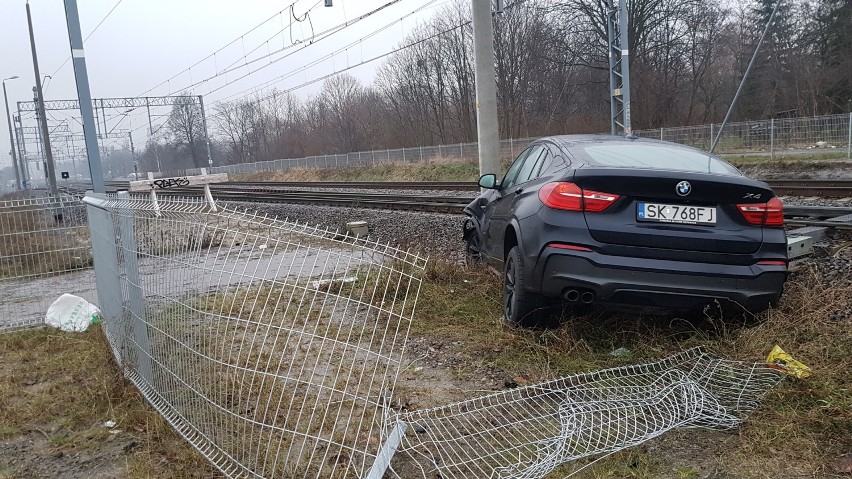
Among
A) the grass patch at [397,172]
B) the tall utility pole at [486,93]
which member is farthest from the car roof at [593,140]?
the grass patch at [397,172]

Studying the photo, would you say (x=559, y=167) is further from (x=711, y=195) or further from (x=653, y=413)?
(x=653, y=413)

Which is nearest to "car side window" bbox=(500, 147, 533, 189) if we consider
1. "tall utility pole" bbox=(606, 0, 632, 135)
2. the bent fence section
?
the bent fence section

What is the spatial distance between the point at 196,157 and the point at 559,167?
269ft

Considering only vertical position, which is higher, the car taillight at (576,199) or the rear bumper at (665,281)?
the car taillight at (576,199)

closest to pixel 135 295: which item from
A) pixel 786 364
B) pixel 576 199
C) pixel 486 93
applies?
pixel 576 199

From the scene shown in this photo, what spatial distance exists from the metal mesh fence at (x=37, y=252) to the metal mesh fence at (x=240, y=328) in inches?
124

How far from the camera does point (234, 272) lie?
2854 millimetres

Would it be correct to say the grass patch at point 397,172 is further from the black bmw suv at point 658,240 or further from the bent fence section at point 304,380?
the bent fence section at point 304,380

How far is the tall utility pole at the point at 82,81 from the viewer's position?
8383mm

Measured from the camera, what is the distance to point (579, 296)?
4020mm

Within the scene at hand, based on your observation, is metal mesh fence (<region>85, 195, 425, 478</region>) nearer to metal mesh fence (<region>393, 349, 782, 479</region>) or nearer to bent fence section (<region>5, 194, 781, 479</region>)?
bent fence section (<region>5, 194, 781, 479</region>)

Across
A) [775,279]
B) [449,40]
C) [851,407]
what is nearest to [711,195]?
[775,279]

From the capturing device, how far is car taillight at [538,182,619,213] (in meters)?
4.03

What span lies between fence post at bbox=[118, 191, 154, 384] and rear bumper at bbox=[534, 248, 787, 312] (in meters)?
2.65
